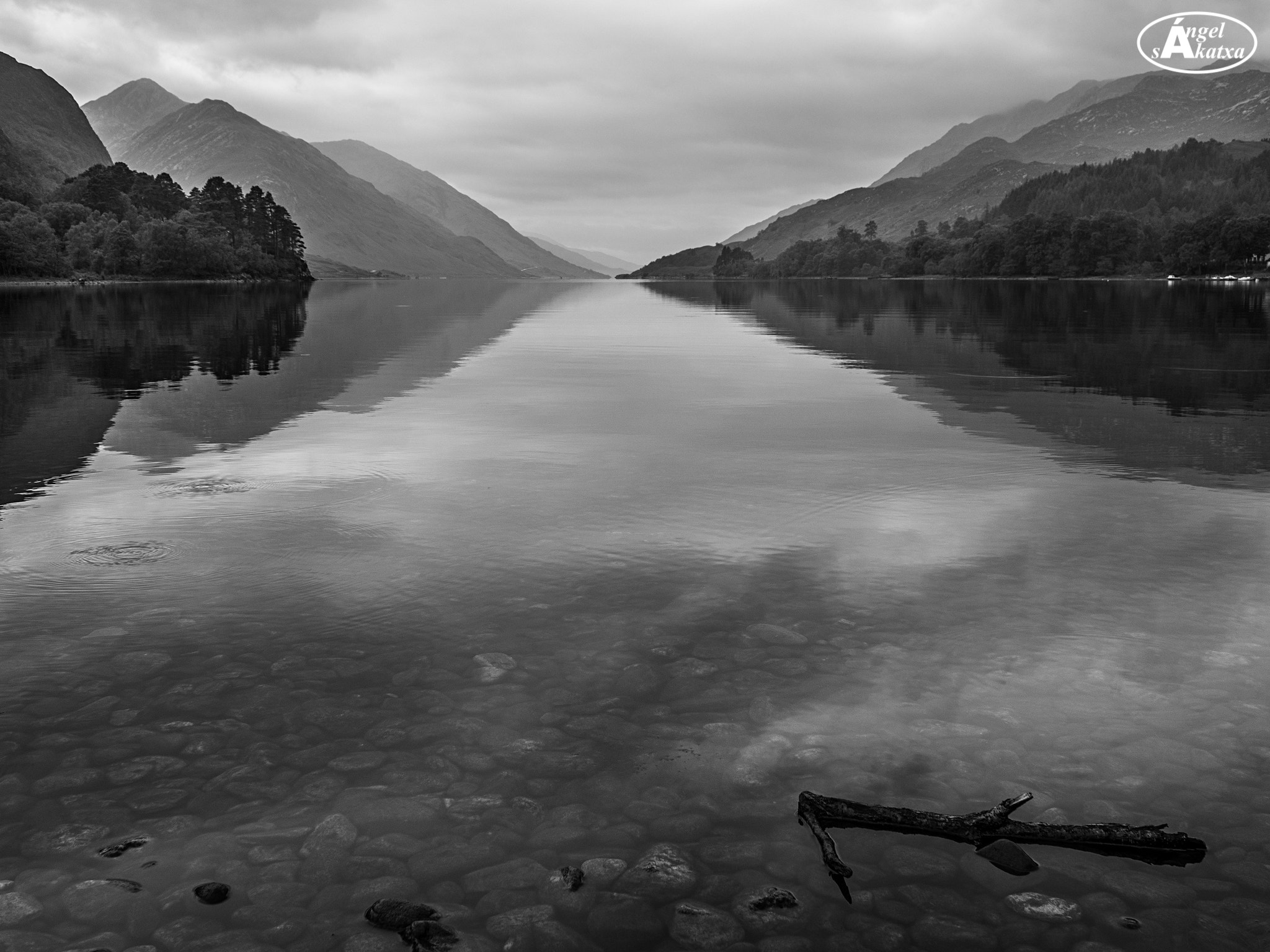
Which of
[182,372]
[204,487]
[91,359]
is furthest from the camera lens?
[91,359]

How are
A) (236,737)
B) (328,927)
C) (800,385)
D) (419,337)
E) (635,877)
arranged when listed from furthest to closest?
(419,337) → (800,385) → (236,737) → (635,877) → (328,927)

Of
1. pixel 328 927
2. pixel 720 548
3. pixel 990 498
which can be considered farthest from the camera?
pixel 990 498

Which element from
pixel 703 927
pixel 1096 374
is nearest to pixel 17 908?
pixel 703 927

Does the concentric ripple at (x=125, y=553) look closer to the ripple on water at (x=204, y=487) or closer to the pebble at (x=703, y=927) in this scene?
the ripple on water at (x=204, y=487)

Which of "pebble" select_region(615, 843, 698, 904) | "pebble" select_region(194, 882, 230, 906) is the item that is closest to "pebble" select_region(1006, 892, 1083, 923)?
"pebble" select_region(615, 843, 698, 904)

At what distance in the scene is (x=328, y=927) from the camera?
8148mm

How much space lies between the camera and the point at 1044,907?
843 centimetres

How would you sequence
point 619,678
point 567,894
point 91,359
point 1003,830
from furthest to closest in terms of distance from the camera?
point 91,359 → point 619,678 → point 1003,830 → point 567,894

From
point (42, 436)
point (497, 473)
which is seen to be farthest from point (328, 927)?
point (42, 436)

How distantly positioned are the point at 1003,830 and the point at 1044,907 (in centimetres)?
95

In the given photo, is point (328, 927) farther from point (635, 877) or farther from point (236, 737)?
point (236, 737)

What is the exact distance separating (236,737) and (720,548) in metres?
9.87

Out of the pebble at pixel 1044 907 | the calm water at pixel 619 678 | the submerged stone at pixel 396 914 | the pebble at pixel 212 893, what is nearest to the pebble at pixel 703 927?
the calm water at pixel 619 678

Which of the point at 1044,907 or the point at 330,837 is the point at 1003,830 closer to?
the point at 1044,907
